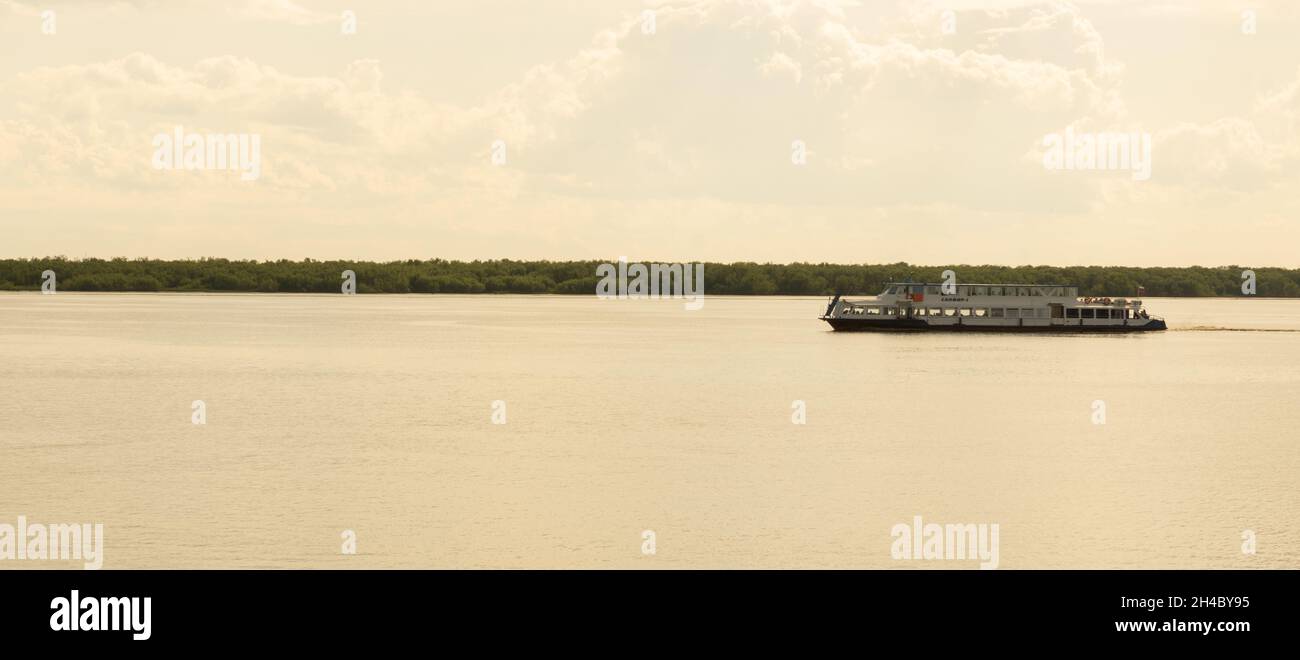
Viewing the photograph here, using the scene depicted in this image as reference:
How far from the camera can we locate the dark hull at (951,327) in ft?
449

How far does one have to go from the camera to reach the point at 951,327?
459 ft

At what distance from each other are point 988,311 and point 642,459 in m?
108

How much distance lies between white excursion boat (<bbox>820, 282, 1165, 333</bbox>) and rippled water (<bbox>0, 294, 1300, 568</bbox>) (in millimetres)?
40521

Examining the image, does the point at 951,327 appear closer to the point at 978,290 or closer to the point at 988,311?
the point at 978,290

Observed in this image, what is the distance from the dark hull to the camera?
136750mm

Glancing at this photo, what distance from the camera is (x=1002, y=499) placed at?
125 ft

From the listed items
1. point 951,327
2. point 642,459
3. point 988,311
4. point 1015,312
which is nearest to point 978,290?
point 988,311
